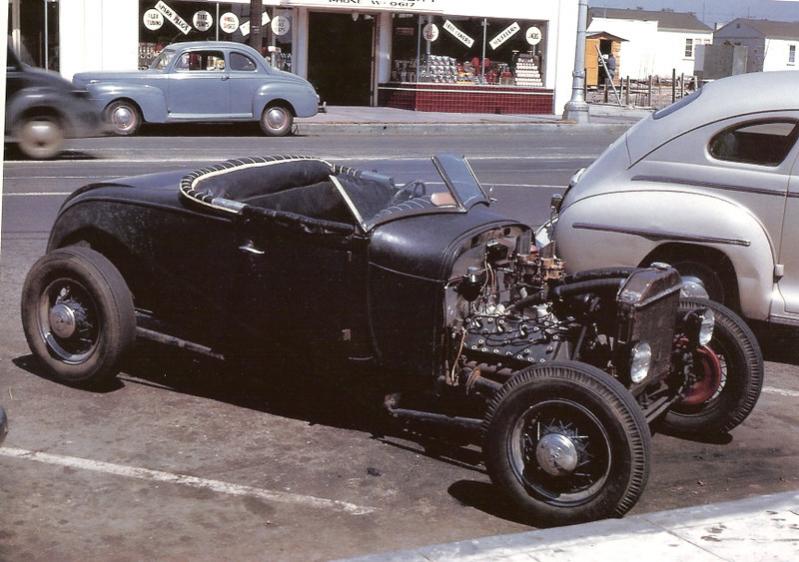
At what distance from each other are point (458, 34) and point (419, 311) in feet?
88.7

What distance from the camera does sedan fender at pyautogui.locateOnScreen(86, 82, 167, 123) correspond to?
2091 centimetres

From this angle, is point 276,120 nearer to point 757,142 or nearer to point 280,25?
point 280,25

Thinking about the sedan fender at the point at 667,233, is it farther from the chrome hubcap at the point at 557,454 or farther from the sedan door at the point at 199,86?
the sedan door at the point at 199,86

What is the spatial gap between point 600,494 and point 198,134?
18974 mm

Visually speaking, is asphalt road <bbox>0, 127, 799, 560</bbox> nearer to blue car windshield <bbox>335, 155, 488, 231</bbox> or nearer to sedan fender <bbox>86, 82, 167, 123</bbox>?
blue car windshield <bbox>335, 155, 488, 231</bbox>

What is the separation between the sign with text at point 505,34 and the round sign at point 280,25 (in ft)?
19.1

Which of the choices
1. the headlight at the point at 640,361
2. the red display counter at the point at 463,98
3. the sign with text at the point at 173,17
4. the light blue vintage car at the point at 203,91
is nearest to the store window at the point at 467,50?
the red display counter at the point at 463,98

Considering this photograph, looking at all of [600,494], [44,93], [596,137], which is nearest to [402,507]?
[600,494]

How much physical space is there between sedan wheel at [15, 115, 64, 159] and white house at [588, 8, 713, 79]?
59456 millimetres

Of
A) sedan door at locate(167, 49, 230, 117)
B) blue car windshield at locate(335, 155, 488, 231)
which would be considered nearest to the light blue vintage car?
sedan door at locate(167, 49, 230, 117)

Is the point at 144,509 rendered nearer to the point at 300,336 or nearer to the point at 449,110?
the point at 300,336

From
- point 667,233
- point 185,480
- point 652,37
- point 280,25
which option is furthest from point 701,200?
point 652,37

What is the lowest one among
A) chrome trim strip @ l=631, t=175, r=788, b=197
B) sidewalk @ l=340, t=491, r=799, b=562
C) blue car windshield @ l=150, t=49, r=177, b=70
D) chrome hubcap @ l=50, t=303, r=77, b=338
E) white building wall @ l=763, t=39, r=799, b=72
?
sidewalk @ l=340, t=491, r=799, b=562

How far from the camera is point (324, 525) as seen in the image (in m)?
4.87
